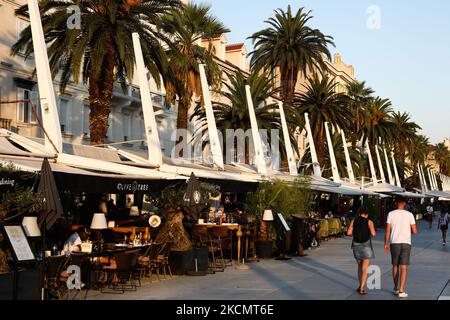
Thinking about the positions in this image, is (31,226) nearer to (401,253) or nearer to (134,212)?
(401,253)

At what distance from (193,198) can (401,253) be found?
17.9 feet

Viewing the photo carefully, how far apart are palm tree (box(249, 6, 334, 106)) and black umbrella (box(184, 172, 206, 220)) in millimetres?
26359

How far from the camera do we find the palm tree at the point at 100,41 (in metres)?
23.0

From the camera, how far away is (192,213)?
1630 cm

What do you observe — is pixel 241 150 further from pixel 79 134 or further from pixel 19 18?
pixel 19 18

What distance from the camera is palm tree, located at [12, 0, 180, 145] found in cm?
2297

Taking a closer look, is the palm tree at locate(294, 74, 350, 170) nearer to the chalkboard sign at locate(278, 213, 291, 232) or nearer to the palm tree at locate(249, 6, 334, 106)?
the palm tree at locate(249, 6, 334, 106)

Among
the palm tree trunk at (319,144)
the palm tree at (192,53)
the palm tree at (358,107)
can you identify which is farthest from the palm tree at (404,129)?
the palm tree at (192,53)

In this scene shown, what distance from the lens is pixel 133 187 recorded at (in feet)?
46.3

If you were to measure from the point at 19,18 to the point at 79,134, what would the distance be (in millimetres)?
8411

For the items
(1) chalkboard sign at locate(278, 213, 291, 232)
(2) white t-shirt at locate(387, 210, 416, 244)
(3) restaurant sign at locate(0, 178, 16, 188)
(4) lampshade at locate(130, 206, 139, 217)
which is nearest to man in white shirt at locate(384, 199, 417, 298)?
(2) white t-shirt at locate(387, 210, 416, 244)

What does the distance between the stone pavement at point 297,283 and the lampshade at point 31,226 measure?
2490 millimetres

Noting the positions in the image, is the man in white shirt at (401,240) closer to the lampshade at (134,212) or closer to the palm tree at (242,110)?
the lampshade at (134,212)
